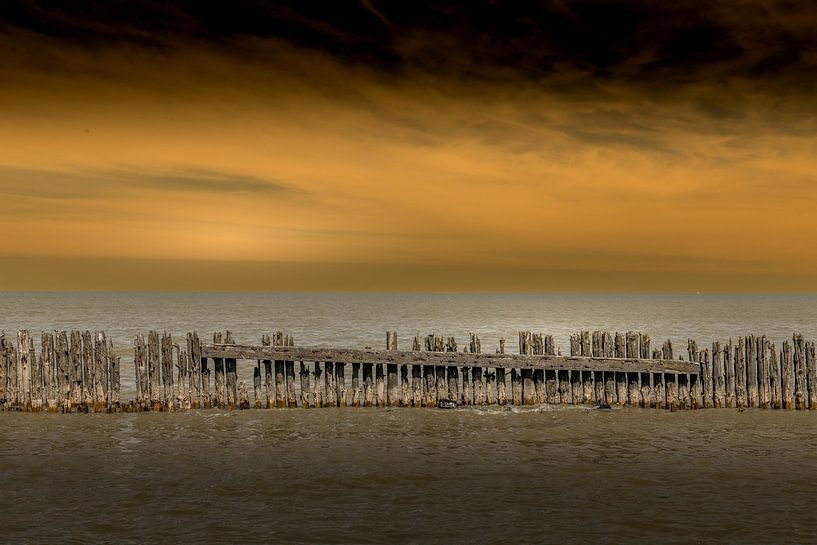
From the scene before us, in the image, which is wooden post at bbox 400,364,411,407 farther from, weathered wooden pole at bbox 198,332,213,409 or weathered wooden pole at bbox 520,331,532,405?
weathered wooden pole at bbox 198,332,213,409

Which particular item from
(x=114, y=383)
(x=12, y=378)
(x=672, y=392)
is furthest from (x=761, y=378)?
(x=12, y=378)

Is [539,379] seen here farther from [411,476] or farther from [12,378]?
[12,378]

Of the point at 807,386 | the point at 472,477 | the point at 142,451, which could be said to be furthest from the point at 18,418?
the point at 807,386

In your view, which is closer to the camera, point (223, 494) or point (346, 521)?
point (346, 521)

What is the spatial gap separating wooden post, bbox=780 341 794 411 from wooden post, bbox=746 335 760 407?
639 millimetres

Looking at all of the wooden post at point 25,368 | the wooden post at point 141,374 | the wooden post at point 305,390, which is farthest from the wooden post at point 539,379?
the wooden post at point 25,368

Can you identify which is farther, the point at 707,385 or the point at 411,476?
the point at 707,385

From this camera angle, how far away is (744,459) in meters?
13.5

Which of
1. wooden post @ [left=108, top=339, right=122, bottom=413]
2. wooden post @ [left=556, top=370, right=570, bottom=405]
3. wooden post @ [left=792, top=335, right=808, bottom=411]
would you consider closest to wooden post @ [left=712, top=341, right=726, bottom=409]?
wooden post @ [left=792, top=335, right=808, bottom=411]

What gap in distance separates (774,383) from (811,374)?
0.95 metres

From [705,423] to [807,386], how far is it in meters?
3.36

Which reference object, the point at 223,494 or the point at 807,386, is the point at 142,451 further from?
the point at 807,386

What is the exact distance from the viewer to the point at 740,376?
1797 centimetres

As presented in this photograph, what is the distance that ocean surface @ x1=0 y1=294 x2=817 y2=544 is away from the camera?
10.0 metres
